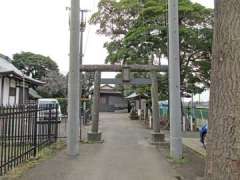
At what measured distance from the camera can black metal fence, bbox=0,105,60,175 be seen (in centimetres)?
850

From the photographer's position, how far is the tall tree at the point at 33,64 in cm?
5622

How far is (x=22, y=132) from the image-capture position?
10500 mm

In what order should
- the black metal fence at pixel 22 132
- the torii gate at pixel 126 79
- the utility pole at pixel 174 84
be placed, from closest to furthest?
the black metal fence at pixel 22 132 < the utility pole at pixel 174 84 < the torii gate at pixel 126 79

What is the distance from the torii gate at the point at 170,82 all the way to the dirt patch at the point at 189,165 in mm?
454

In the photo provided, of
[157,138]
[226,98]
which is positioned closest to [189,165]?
[157,138]

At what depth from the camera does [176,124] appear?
11305 millimetres

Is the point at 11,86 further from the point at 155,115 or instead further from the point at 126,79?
the point at 155,115

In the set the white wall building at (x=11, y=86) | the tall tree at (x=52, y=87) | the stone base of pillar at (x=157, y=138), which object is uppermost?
the tall tree at (x=52, y=87)

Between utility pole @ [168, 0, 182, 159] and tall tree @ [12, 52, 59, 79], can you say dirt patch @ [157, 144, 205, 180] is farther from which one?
tall tree @ [12, 52, 59, 79]

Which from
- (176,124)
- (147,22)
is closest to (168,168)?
(176,124)

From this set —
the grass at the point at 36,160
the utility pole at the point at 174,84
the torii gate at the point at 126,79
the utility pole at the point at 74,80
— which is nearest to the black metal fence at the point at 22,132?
the grass at the point at 36,160

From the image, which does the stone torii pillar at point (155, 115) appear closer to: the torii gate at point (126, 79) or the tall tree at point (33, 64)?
the torii gate at point (126, 79)

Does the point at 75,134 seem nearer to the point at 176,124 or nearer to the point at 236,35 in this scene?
the point at 176,124

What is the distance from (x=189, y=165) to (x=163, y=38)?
12464mm
